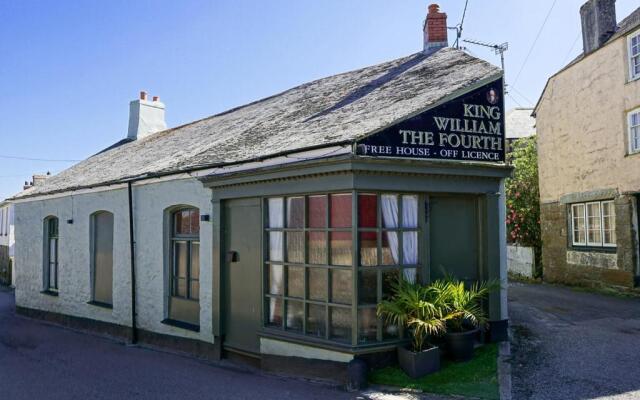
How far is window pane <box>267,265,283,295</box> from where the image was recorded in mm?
8367

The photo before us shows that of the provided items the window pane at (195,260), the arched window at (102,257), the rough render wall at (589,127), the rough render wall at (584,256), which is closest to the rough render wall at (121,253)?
the arched window at (102,257)

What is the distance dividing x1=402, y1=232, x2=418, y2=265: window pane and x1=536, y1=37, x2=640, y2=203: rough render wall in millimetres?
8832

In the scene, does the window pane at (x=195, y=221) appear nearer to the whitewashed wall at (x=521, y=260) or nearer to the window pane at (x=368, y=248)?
the window pane at (x=368, y=248)

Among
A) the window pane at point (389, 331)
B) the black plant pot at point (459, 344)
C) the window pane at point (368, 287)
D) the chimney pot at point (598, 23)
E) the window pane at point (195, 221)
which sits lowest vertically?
the black plant pot at point (459, 344)

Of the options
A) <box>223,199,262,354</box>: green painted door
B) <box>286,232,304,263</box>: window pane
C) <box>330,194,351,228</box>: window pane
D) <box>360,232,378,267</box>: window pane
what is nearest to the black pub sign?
<box>330,194,351,228</box>: window pane

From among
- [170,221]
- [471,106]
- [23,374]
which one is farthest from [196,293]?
[471,106]

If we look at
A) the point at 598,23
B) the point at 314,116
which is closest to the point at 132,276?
the point at 314,116

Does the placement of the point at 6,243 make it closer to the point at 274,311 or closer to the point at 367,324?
the point at 274,311

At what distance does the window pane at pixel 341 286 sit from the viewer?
7367 millimetres

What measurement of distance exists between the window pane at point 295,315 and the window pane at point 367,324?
1068mm

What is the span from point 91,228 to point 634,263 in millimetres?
13622

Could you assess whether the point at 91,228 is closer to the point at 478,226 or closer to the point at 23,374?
the point at 23,374

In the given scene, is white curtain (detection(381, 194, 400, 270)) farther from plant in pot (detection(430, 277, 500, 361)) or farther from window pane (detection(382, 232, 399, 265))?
plant in pot (detection(430, 277, 500, 361))

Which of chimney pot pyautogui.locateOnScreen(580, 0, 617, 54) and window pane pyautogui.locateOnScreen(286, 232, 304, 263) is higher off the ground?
chimney pot pyautogui.locateOnScreen(580, 0, 617, 54)
